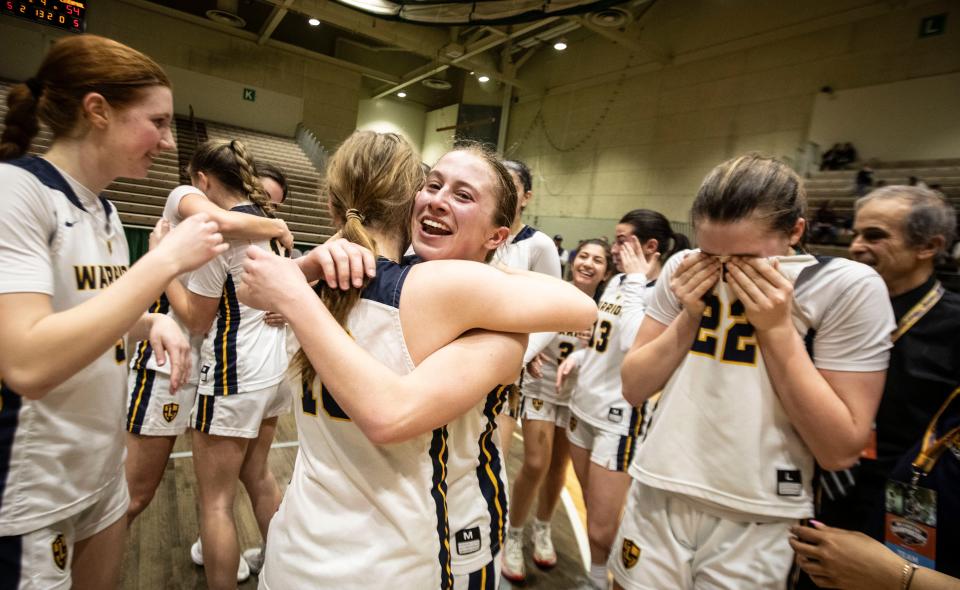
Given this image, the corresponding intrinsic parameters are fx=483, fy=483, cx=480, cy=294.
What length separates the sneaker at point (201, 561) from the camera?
7.72 feet

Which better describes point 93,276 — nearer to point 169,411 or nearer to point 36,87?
point 36,87

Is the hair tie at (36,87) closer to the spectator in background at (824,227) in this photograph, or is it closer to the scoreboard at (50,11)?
the scoreboard at (50,11)

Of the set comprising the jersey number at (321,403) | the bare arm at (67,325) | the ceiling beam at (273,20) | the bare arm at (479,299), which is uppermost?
the ceiling beam at (273,20)

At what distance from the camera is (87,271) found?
4.05 ft

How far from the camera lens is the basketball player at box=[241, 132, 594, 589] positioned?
885 mm

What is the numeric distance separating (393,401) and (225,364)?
1.50m

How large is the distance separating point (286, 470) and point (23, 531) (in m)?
2.53

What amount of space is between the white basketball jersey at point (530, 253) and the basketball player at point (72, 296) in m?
1.69

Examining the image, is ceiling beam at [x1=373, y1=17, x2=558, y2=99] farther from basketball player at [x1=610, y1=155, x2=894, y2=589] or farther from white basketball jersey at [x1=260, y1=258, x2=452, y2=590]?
white basketball jersey at [x1=260, y1=258, x2=452, y2=590]

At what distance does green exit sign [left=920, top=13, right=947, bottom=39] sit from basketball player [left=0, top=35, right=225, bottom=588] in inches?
430

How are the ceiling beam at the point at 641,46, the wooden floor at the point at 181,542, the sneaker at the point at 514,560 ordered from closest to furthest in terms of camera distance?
the wooden floor at the point at 181,542 → the sneaker at the point at 514,560 → the ceiling beam at the point at 641,46

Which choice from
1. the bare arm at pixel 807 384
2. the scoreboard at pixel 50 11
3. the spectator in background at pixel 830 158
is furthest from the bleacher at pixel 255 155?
the spectator in background at pixel 830 158

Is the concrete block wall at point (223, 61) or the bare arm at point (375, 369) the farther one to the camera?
the concrete block wall at point (223, 61)

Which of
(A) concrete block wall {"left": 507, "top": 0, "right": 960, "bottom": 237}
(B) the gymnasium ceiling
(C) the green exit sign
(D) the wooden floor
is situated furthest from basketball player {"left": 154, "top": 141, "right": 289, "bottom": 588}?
(C) the green exit sign
